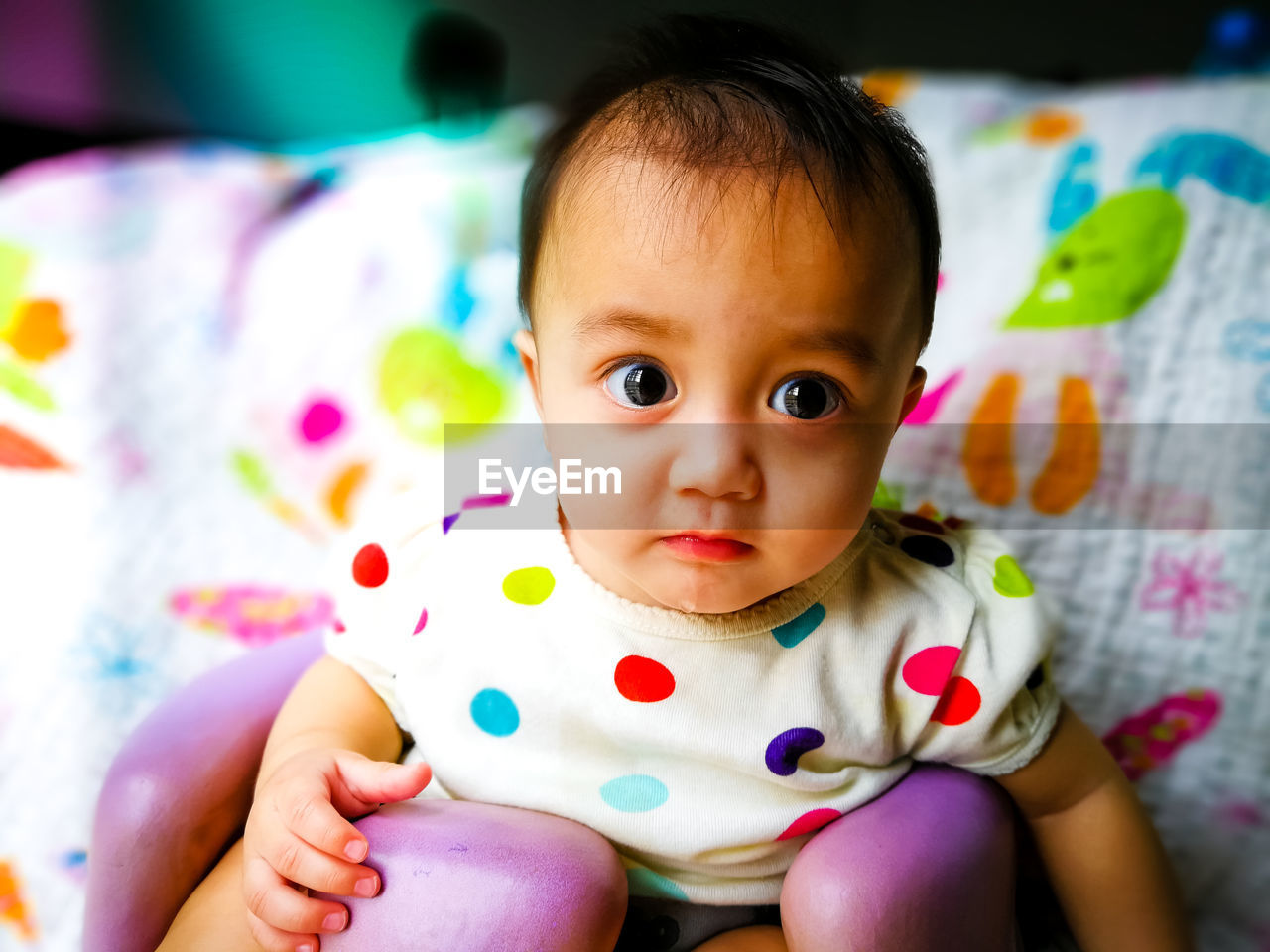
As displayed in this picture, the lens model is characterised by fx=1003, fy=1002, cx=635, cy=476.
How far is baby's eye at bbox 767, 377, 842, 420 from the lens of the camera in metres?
0.50

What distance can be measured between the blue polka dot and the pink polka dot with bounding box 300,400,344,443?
Result: 61 cm

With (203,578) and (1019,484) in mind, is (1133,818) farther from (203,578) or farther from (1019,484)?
(203,578)

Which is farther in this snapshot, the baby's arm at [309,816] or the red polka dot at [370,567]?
the red polka dot at [370,567]

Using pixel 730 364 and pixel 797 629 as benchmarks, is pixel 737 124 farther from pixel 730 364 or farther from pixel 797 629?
pixel 797 629

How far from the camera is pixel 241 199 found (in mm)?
1180

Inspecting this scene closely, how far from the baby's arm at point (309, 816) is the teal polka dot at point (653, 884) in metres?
0.14

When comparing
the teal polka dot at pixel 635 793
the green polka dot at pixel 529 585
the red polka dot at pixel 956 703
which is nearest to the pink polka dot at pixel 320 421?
the green polka dot at pixel 529 585

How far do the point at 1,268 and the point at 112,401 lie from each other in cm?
22

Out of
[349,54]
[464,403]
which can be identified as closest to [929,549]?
[464,403]

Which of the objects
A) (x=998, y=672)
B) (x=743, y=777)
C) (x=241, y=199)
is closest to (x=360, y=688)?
(x=743, y=777)

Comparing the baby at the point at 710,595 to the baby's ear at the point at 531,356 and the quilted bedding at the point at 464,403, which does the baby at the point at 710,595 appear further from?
the quilted bedding at the point at 464,403

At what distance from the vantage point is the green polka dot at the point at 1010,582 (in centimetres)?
59

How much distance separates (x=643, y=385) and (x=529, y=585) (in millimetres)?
171
